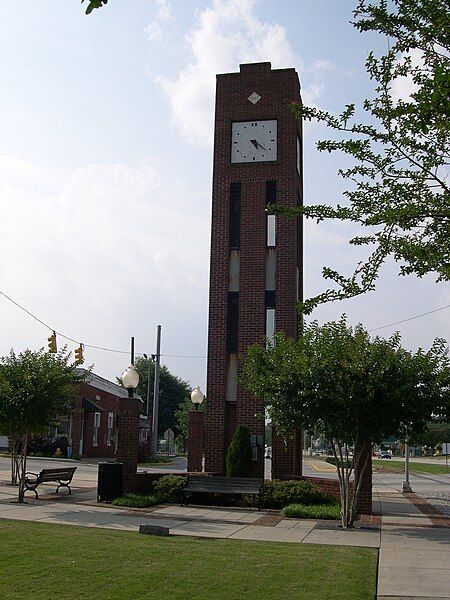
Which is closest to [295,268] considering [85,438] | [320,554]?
[320,554]

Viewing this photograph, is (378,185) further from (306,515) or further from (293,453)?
(293,453)

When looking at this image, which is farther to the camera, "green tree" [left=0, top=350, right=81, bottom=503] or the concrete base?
"green tree" [left=0, top=350, right=81, bottom=503]

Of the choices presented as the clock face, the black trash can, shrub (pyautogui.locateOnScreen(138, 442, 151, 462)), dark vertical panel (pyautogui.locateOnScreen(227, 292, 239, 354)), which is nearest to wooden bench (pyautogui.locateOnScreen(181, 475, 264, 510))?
the black trash can

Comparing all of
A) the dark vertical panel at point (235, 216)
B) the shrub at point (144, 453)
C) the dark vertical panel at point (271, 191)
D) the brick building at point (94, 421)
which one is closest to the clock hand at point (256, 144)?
the dark vertical panel at point (271, 191)

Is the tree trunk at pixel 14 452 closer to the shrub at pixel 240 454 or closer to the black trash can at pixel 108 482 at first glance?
the black trash can at pixel 108 482

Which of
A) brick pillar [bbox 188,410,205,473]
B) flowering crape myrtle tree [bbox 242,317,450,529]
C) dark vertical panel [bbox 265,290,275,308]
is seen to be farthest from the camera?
brick pillar [bbox 188,410,205,473]

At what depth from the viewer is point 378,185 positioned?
6.77m

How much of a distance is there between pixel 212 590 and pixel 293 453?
14187mm

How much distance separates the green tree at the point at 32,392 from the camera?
19.0 meters

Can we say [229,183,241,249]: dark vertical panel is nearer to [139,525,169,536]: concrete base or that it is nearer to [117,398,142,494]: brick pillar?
[117,398,142,494]: brick pillar

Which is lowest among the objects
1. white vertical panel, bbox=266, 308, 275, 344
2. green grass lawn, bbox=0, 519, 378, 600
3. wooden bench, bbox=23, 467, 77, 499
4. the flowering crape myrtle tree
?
green grass lawn, bbox=0, 519, 378, 600

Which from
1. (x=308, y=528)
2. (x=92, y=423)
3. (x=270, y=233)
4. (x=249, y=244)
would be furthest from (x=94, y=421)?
(x=308, y=528)

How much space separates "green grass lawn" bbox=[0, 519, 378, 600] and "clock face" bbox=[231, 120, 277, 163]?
14796mm

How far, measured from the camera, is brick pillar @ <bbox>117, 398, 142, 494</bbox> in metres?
19.2
